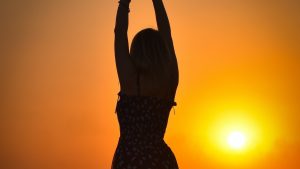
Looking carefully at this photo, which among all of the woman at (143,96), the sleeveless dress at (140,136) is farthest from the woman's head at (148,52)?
the sleeveless dress at (140,136)

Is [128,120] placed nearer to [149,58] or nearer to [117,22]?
[149,58]

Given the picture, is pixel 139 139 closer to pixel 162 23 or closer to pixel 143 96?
pixel 143 96

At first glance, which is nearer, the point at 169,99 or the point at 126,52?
the point at 126,52

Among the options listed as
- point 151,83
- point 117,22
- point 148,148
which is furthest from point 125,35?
point 148,148

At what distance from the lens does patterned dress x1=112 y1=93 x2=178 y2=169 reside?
189 centimetres

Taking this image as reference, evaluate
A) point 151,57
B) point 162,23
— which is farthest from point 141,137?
point 162,23

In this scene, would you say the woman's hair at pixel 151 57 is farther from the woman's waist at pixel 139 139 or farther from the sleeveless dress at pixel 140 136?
the woman's waist at pixel 139 139

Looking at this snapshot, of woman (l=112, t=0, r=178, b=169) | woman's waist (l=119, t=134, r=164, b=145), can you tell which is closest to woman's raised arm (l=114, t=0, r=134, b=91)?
woman (l=112, t=0, r=178, b=169)

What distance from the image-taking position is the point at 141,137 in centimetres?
194

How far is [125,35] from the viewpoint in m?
1.95

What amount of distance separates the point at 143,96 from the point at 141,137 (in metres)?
0.17

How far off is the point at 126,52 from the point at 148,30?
0.51 feet

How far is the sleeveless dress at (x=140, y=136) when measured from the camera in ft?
6.21

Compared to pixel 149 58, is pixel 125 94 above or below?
below
